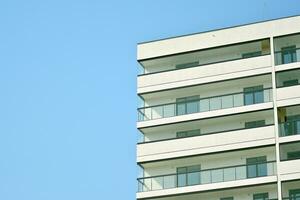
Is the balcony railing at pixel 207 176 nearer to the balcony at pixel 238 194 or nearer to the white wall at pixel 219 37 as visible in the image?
the balcony at pixel 238 194

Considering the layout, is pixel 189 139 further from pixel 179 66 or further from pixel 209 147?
pixel 179 66

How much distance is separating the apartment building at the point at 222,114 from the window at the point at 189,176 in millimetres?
72

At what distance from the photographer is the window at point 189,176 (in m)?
66.4

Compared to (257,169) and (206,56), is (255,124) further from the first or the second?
(206,56)

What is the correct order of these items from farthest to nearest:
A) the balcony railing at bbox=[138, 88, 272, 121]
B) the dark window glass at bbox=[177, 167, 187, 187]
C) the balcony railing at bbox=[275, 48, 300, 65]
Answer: the balcony railing at bbox=[275, 48, 300, 65], the balcony railing at bbox=[138, 88, 272, 121], the dark window glass at bbox=[177, 167, 187, 187]

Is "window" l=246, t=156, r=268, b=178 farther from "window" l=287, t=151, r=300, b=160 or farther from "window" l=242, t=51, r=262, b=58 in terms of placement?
"window" l=242, t=51, r=262, b=58

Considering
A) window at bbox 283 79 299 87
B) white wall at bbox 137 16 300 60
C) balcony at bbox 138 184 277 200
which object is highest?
white wall at bbox 137 16 300 60

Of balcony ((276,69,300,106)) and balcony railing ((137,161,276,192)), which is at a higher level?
balcony ((276,69,300,106))

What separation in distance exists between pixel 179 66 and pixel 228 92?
16.1 feet

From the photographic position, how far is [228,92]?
228 feet

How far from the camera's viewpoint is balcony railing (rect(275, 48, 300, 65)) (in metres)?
67.9

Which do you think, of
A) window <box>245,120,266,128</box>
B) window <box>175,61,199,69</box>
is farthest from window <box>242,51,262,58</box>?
window <box>245,120,266,128</box>

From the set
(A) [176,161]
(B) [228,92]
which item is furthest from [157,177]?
(B) [228,92]

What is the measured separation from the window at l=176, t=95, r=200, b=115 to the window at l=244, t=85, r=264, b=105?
3.87 metres
